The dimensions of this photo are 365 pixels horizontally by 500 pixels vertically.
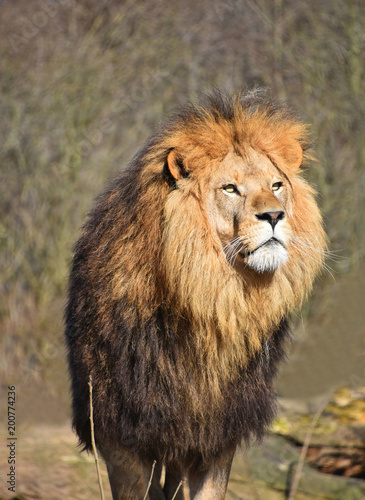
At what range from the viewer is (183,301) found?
3.36m

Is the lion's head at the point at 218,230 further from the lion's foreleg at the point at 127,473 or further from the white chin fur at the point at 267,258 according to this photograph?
the lion's foreleg at the point at 127,473

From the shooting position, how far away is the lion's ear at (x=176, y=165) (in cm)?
338

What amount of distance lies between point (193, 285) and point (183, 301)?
106 millimetres

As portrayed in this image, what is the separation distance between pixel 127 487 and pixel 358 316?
597 centimetres

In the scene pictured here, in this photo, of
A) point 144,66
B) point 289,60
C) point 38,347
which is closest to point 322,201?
point 289,60

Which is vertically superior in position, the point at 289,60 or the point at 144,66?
the point at 289,60

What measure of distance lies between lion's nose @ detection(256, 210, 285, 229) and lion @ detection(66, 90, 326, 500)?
0.02 m

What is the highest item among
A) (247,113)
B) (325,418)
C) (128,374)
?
(247,113)

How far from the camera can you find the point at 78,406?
12.8ft

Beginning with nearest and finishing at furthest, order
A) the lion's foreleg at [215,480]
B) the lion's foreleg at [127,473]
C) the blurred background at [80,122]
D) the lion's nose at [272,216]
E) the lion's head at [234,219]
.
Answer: the lion's nose at [272,216] < the lion's head at [234,219] < the lion's foreleg at [127,473] < the lion's foreleg at [215,480] < the blurred background at [80,122]

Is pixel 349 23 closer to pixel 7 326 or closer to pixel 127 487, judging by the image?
pixel 7 326

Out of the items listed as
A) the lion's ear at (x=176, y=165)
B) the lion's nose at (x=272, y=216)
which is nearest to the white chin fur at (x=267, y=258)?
the lion's nose at (x=272, y=216)

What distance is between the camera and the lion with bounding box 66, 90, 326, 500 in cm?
333

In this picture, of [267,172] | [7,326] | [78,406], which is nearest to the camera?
[267,172]
